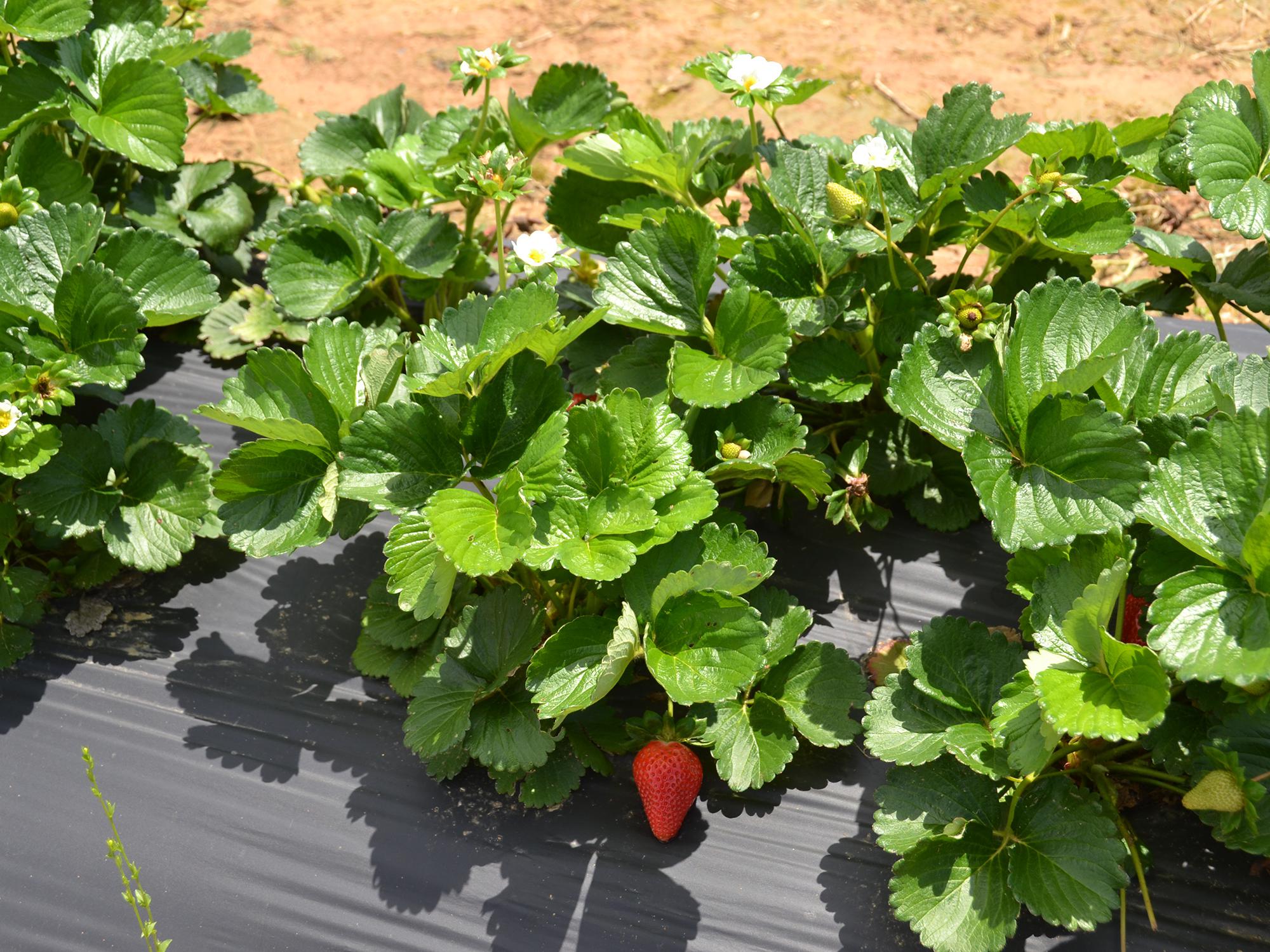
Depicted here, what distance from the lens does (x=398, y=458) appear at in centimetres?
163

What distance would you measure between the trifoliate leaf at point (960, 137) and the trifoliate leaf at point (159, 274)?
4.35ft

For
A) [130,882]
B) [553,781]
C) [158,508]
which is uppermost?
[158,508]

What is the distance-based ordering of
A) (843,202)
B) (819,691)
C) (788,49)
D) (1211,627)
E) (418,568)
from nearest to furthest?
(1211,627) < (418,568) < (819,691) < (843,202) < (788,49)

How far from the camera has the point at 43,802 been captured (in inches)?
68.1

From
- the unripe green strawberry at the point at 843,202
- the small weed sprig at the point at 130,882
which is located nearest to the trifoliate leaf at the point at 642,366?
the unripe green strawberry at the point at 843,202

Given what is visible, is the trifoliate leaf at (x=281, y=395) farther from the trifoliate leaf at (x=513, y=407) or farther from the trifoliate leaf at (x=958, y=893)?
the trifoliate leaf at (x=958, y=893)

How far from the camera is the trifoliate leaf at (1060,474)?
1.43 m

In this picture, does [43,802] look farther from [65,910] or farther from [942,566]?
[942,566]

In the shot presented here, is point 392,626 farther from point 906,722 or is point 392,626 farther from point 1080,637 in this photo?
point 1080,637

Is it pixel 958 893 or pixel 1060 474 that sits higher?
pixel 1060 474

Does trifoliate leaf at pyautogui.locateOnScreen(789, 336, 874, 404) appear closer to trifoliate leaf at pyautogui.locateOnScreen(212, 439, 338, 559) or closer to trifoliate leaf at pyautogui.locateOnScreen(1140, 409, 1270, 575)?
trifoliate leaf at pyautogui.locateOnScreen(1140, 409, 1270, 575)

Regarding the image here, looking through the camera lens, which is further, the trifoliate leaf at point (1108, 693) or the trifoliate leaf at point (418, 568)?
the trifoliate leaf at point (418, 568)

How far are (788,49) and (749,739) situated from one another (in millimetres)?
2784

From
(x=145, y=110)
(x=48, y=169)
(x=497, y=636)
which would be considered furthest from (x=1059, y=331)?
(x=48, y=169)
